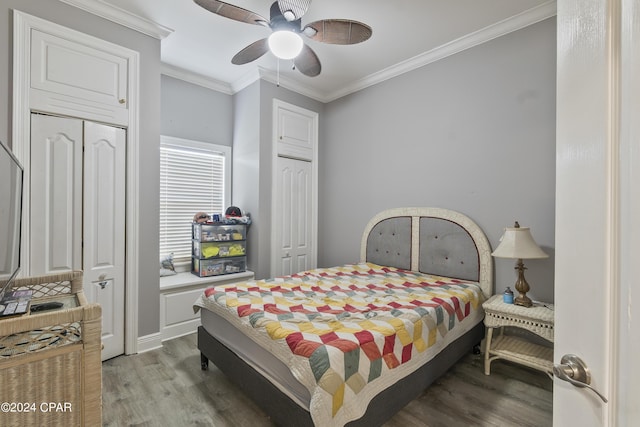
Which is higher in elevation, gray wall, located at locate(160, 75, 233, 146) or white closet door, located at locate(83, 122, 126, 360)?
gray wall, located at locate(160, 75, 233, 146)

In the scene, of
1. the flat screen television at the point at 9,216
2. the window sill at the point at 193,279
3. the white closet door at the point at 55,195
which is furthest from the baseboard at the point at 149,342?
the flat screen television at the point at 9,216

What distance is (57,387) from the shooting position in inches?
41.1

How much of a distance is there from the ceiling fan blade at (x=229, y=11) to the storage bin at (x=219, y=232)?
2.19 metres

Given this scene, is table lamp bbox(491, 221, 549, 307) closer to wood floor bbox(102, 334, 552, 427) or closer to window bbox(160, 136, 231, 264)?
wood floor bbox(102, 334, 552, 427)

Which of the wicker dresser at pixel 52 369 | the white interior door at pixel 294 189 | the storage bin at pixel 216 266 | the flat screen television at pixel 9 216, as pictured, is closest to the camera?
the wicker dresser at pixel 52 369

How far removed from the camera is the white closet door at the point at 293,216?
151 inches

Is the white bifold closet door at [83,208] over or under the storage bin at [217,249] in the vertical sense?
over

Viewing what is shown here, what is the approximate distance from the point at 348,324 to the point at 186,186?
2.95 meters

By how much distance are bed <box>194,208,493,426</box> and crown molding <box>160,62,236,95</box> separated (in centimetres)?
277


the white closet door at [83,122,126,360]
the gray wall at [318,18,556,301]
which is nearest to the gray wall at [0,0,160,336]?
the white closet door at [83,122,126,360]

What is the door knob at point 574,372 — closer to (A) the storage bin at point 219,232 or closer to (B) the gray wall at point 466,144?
(B) the gray wall at point 466,144

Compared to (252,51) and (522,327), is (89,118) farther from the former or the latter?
(522,327)

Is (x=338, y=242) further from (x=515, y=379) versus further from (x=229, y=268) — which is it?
(x=515, y=379)

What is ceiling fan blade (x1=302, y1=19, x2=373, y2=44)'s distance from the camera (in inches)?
77.6
